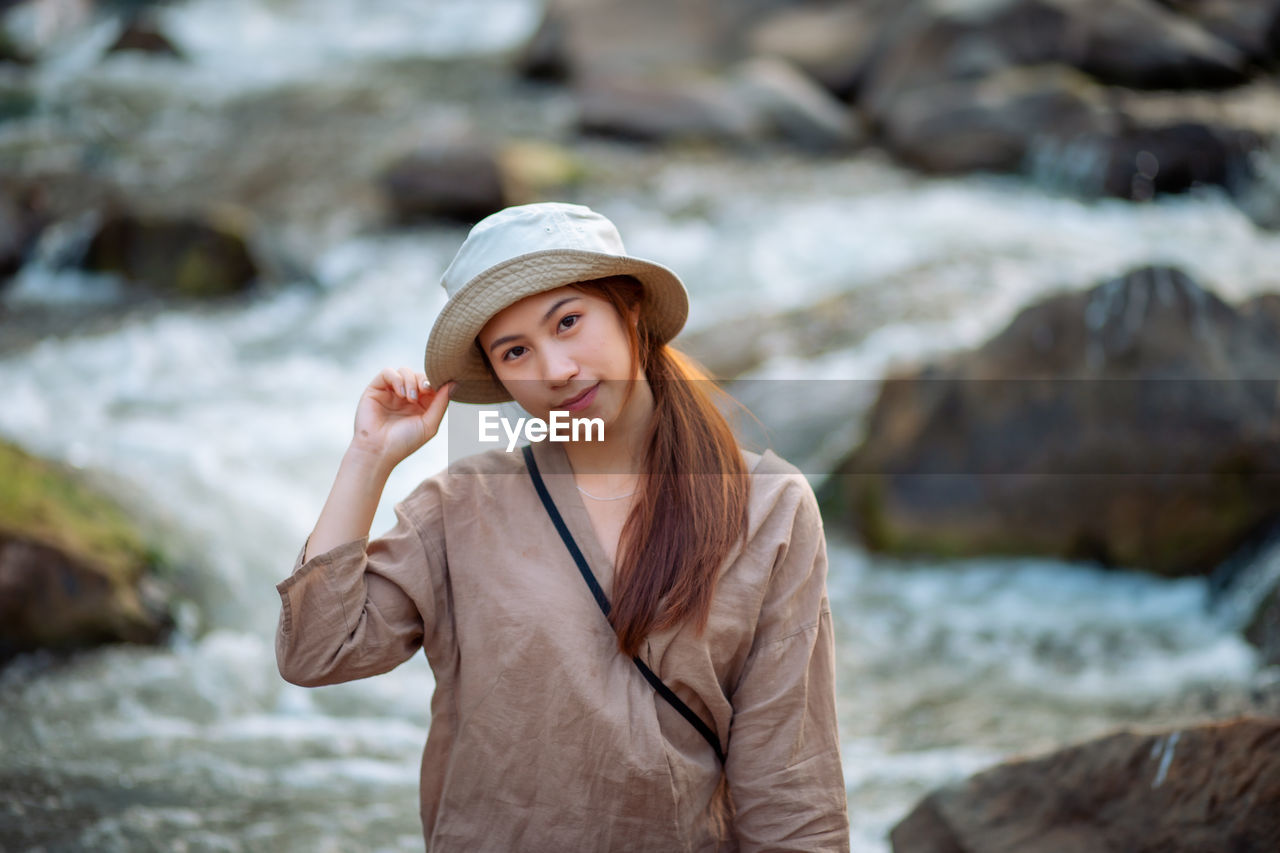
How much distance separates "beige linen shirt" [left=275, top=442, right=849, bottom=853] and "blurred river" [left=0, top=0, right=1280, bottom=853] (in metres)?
1.43

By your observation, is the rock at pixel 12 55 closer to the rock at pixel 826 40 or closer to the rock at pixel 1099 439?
the rock at pixel 826 40

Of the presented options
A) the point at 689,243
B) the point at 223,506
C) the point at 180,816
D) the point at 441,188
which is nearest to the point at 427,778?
the point at 180,816

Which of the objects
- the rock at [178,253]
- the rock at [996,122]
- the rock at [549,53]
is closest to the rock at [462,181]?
the rock at [178,253]

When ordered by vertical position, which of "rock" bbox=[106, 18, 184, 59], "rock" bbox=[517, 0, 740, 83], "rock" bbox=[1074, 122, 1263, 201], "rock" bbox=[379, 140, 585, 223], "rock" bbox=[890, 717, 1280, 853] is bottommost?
"rock" bbox=[890, 717, 1280, 853]

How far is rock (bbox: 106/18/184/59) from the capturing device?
45.0 feet

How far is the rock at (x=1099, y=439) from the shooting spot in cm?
445

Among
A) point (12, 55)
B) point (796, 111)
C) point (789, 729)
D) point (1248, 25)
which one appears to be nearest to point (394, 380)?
point (789, 729)

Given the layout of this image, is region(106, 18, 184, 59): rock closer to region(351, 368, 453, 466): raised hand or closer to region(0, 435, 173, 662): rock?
region(0, 435, 173, 662): rock

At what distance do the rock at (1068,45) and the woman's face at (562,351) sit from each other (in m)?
9.33

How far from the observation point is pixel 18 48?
13.7 m

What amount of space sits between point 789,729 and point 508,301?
746 millimetres

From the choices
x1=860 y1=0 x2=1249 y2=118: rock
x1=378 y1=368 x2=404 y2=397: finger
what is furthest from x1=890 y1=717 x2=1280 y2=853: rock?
x1=860 y1=0 x2=1249 y2=118: rock

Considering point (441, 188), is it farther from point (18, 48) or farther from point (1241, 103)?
point (18, 48)

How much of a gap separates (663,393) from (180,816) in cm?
→ 196
